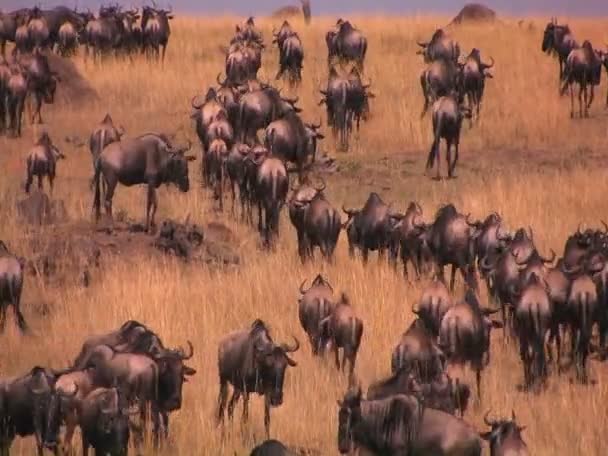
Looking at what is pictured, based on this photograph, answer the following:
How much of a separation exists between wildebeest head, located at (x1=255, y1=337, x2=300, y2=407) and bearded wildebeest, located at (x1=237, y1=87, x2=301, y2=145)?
10.2m

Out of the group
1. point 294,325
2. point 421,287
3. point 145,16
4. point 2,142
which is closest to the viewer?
point 294,325

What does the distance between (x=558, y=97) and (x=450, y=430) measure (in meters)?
17.0

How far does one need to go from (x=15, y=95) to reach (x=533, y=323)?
490 inches

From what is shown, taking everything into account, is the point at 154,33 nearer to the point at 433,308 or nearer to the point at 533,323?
the point at 433,308

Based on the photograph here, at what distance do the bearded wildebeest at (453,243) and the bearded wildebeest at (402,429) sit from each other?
5.10 meters

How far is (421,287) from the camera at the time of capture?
524 inches

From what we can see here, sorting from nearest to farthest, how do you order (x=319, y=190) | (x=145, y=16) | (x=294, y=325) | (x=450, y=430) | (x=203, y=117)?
(x=450, y=430)
(x=294, y=325)
(x=319, y=190)
(x=203, y=117)
(x=145, y=16)

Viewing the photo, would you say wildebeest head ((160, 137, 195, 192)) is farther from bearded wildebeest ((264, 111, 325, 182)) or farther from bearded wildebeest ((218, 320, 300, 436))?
bearded wildebeest ((218, 320, 300, 436))

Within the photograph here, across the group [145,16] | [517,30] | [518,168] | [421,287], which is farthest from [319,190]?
[517,30]

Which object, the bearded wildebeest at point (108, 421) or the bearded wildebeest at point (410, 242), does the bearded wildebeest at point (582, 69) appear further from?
the bearded wildebeest at point (108, 421)

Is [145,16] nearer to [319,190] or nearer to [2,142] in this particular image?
[2,142]

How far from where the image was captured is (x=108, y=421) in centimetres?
805

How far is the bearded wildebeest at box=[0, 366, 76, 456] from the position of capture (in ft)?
27.7

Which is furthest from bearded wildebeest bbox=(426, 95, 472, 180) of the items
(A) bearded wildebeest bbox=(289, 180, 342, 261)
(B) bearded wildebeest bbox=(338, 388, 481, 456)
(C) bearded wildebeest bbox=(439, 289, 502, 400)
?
(B) bearded wildebeest bbox=(338, 388, 481, 456)
